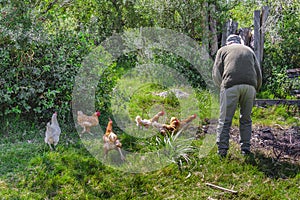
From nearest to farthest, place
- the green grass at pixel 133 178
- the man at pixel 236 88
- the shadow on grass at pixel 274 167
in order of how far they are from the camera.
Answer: the green grass at pixel 133 178 < the shadow on grass at pixel 274 167 < the man at pixel 236 88

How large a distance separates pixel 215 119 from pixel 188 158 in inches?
77.1

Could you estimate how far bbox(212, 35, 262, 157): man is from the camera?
16.1ft

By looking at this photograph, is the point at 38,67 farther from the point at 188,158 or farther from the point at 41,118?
the point at 188,158

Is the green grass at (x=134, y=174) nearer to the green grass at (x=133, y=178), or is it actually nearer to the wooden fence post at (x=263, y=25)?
the green grass at (x=133, y=178)

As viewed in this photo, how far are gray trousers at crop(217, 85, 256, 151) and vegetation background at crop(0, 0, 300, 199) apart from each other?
259 millimetres

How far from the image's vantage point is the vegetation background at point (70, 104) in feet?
14.0

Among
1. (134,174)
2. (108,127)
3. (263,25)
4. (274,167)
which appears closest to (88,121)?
(108,127)

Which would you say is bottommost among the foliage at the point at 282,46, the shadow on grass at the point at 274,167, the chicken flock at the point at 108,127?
the shadow on grass at the point at 274,167

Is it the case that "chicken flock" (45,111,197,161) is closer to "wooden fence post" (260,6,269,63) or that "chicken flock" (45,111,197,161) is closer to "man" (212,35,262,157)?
"man" (212,35,262,157)

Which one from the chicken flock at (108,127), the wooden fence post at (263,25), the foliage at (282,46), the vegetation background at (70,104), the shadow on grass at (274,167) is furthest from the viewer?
the foliage at (282,46)

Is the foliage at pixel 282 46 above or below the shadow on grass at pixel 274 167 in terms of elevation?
above

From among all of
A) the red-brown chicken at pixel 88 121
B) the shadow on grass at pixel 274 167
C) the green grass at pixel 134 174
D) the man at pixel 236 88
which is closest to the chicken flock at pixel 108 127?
the red-brown chicken at pixel 88 121

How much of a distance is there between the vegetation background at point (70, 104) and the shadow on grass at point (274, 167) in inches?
0.6

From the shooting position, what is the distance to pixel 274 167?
187 inches
